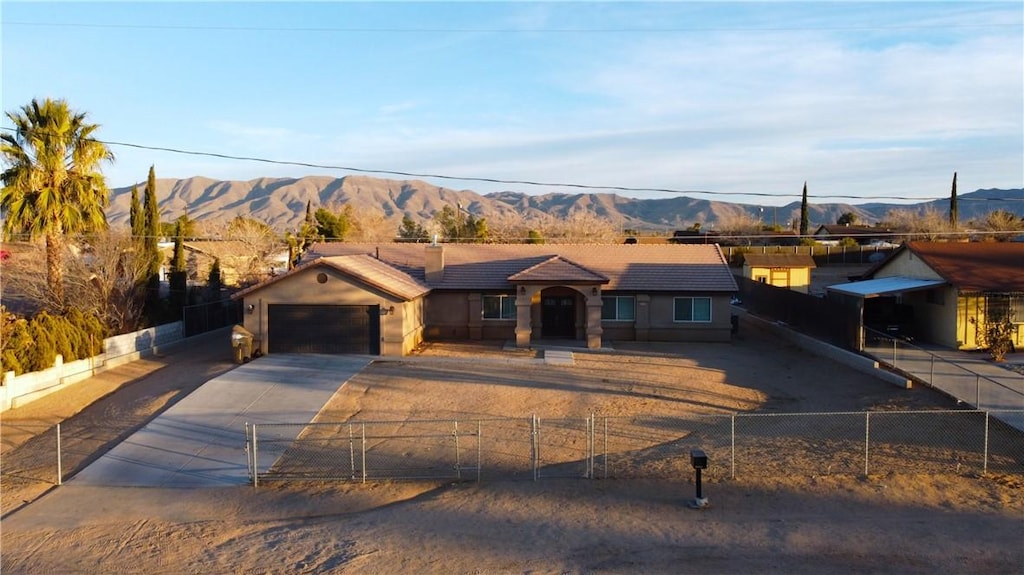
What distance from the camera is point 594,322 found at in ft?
107

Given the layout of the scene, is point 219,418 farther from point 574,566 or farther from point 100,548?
point 574,566

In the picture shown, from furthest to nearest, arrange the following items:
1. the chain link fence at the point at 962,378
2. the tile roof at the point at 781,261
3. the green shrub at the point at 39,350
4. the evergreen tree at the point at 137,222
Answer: the tile roof at the point at 781,261, the evergreen tree at the point at 137,222, the green shrub at the point at 39,350, the chain link fence at the point at 962,378

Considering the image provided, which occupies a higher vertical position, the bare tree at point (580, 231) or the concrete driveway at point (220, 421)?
the bare tree at point (580, 231)

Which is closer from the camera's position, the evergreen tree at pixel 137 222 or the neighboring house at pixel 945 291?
the neighboring house at pixel 945 291

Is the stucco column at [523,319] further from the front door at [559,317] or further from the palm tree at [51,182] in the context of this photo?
the palm tree at [51,182]

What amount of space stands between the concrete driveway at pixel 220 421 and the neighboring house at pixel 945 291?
2060 centimetres

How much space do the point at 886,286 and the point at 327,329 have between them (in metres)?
23.2

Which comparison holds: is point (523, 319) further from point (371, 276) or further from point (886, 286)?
point (886, 286)

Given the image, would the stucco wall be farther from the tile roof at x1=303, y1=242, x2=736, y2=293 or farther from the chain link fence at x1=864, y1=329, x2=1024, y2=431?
the chain link fence at x1=864, y1=329, x2=1024, y2=431

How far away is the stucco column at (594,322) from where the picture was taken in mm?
32312

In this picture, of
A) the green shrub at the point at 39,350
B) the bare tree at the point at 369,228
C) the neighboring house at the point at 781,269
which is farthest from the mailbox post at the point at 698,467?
the bare tree at the point at 369,228

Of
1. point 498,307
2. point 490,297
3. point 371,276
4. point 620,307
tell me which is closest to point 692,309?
point 620,307

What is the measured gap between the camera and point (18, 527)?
13.5 meters

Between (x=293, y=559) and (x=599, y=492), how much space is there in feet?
18.9
